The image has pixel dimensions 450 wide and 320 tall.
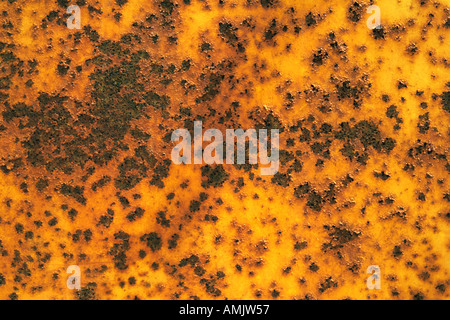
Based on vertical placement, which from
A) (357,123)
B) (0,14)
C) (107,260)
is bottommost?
(107,260)

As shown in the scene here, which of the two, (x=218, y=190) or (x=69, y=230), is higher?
(x=218, y=190)

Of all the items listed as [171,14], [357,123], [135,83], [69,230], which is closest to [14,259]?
[69,230]

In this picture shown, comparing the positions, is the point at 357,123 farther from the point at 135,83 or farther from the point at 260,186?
the point at 135,83
